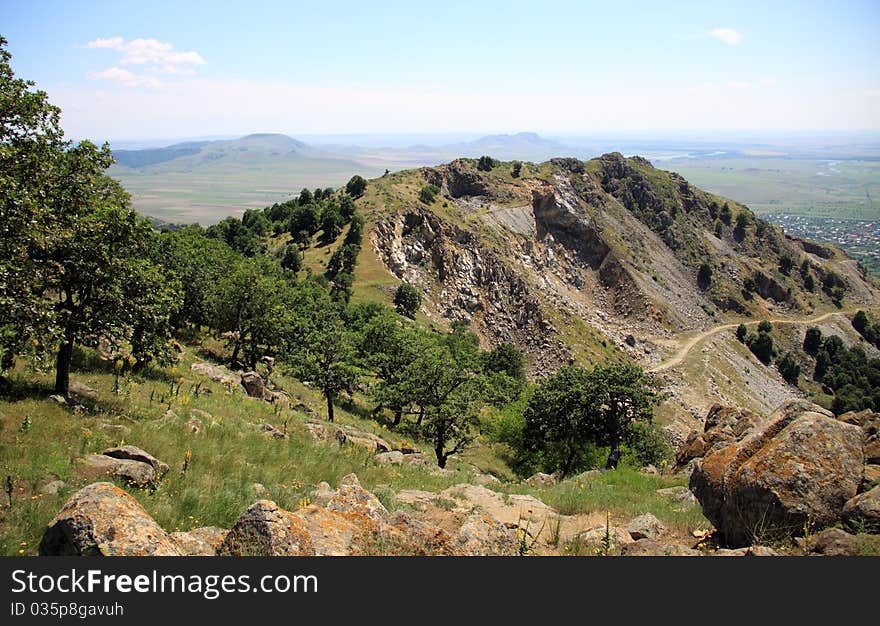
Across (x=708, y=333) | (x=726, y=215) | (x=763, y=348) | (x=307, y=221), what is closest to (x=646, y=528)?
(x=307, y=221)

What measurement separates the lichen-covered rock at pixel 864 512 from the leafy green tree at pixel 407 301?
215 ft

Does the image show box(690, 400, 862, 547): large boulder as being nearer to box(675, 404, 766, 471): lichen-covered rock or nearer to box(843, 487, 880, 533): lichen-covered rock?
box(843, 487, 880, 533): lichen-covered rock

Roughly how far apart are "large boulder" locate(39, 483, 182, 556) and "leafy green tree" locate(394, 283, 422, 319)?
66673 mm

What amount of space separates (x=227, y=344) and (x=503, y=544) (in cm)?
3416

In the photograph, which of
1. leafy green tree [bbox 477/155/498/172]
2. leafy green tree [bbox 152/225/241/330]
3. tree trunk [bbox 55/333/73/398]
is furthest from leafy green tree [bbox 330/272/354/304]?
leafy green tree [bbox 477/155/498/172]

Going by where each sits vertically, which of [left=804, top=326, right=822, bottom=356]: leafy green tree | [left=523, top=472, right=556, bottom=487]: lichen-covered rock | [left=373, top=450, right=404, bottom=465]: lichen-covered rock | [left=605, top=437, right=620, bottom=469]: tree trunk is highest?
[left=373, top=450, right=404, bottom=465]: lichen-covered rock

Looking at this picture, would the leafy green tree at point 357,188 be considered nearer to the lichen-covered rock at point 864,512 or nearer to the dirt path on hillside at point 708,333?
the dirt path on hillside at point 708,333

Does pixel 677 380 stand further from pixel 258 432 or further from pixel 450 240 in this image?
pixel 258 432

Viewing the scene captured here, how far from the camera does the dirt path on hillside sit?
92.3 meters

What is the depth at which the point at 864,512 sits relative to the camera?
29.3 feet

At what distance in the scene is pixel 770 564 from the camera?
23.3 feet

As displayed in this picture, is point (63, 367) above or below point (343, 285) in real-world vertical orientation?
above

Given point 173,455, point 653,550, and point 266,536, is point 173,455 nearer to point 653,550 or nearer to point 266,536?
point 266,536

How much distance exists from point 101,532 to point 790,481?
463 inches
